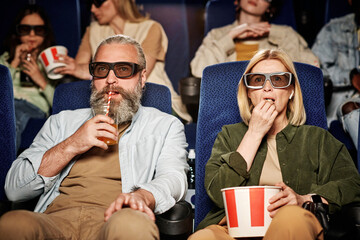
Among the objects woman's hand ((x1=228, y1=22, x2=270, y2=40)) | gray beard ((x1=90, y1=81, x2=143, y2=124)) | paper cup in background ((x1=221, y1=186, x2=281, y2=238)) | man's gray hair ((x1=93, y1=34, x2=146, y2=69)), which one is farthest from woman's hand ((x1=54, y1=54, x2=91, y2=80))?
paper cup in background ((x1=221, y1=186, x2=281, y2=238))

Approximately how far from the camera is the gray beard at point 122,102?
187cm

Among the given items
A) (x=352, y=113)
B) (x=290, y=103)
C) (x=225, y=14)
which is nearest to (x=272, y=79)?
(x=290, y=103)

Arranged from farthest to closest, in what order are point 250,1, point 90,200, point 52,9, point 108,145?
point 52,9
point 250,1
point 108,145
point 90,200

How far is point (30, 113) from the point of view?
9.83 feet

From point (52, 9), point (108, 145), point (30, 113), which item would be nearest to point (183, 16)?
point (52, 9)

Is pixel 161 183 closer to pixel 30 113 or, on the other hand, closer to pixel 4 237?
pixel 4 237

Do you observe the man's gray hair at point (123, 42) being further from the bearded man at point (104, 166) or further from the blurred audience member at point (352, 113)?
the blurred audience member at point (352, 113)

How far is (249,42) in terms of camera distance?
3277mm

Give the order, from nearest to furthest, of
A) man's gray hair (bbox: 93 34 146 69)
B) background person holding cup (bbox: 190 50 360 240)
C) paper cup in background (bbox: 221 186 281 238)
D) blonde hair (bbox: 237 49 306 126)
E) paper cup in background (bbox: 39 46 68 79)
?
1. paper cup in background (bbox: 221 186 281 238)
2. background person holding cup (bbox: 190 50 360 240)
3. blonde hair (bbox: 237 49 306 126)
4. man's gray hair (bbox: 93 34 146 69)
5. paper cup in background (bbox: 39 46 68 79)

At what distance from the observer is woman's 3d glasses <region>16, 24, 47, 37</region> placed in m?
3.10

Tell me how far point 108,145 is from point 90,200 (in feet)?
0.82

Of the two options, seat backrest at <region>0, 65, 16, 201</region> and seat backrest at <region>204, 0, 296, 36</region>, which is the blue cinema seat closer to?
seat backrest at <region>204, 0, 296, 36</region>

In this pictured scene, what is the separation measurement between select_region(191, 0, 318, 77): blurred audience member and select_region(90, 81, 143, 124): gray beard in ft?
4.15

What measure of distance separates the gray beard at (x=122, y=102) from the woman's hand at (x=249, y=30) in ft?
4.88
